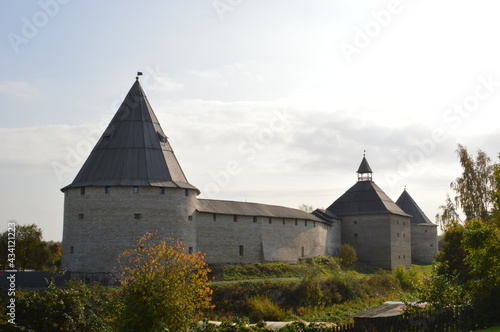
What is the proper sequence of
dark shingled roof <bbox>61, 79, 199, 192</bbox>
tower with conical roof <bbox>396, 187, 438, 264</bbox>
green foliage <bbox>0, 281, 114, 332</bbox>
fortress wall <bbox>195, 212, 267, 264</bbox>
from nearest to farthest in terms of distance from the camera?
green foliage <bbox>0, 281, 114, 332</bbox>, dark shingled roof <bbox>61, 79, 199, 192</bbox>, fortress wall <bbox>195, 212, 267, 264</bbox>, tower with conical roof <bbox>396, 187, 438, 264</bbox>

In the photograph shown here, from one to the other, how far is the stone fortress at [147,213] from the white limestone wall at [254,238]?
59 mm

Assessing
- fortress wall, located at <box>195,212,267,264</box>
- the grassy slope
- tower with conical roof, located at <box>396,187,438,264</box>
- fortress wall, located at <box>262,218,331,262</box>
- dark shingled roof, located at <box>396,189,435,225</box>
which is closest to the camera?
the grassy slope

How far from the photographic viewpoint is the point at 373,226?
154ft

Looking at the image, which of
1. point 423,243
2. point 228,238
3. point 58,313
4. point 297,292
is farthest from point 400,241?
point 58,313

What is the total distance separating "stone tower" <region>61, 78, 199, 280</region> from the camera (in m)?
28.8

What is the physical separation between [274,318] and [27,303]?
1465 centimetres

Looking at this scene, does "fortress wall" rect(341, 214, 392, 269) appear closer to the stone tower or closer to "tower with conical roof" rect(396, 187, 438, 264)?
"tower with conical roof" rect(396, 187, 438, 264)

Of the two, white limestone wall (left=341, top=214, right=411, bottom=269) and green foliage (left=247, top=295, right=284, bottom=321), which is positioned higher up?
white limestone wall (left=341, top=214, right=411, bottom=269)

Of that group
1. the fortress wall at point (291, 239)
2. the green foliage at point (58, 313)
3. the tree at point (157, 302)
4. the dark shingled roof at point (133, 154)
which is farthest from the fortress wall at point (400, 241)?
the tree at point (157, 302)

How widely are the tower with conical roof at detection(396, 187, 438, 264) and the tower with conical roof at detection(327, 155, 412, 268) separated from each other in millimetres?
6814

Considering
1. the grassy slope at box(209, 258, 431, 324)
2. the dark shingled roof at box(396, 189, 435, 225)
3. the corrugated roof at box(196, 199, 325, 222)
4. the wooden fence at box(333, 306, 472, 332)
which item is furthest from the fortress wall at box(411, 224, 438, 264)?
the wooden fence at box(333, 306, 472, 332)

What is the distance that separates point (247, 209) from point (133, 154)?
921 cm

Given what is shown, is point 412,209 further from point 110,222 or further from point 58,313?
point 58,313

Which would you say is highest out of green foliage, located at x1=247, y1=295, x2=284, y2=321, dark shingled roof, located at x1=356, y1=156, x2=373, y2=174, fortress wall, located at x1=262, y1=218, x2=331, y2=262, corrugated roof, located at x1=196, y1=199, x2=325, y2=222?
dark shingled roof, located at x1=356, y1=156, x2=373, y2=174
